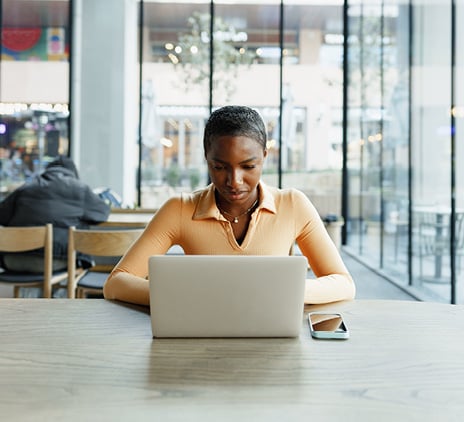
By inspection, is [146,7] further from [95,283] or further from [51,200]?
[95,283]

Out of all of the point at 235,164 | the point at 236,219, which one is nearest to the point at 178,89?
the point at 236,219

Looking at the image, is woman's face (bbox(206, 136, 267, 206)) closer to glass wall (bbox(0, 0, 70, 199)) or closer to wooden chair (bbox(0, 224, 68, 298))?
wooden chair (bbox(0, 224, 68, 298))

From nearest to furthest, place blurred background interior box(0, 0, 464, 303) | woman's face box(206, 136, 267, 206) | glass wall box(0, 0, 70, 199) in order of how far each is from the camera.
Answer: woman's face box(206, 136, 267, 206)
blurred background interior box(0, 0, 464, 303)
glass wall box(0, 0, 70, 199)

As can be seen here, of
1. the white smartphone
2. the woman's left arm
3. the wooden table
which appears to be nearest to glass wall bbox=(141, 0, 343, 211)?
the woman's left arm

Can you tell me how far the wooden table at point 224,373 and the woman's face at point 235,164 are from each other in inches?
18.3

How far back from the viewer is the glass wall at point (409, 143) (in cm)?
418

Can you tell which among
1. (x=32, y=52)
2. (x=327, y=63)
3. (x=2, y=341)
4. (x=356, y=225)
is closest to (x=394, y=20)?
(x=327, y=63)

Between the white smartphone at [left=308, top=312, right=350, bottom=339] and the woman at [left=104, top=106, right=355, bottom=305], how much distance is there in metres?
0.17

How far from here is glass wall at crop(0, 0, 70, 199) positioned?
24.0ft

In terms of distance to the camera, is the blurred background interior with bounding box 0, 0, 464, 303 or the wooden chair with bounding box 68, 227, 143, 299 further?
the blurred background interior with bounding box 0, 0, 464, 303

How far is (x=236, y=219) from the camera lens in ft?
5.41

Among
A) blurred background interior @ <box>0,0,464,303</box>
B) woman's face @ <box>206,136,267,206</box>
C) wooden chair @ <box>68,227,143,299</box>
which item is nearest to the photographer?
woman's face @ <box>206,136,267,206</box>

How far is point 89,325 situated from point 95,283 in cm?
199

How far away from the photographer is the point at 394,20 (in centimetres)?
577
